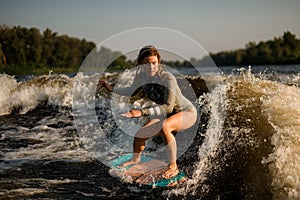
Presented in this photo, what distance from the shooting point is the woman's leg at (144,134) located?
14.5 feet

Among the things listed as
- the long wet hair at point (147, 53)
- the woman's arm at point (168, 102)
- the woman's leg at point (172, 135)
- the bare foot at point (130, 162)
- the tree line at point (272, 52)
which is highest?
the tree line at point (272, 52)

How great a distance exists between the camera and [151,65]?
179 inches

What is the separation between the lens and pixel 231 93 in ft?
20.8

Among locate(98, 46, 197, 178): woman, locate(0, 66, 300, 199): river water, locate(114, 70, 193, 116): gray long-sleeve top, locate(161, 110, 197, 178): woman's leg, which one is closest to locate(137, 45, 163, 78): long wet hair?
locate(98, 46, 197, 178): woman

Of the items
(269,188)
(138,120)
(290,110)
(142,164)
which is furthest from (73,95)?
(269,188)

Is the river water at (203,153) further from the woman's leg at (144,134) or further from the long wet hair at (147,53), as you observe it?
the long wet hair at (147,53)

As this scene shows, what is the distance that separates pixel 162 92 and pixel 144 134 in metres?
0.65

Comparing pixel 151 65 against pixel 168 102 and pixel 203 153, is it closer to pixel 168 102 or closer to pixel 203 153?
pixel 168 102

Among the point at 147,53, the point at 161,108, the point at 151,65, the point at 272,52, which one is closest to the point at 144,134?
the point at 161,108

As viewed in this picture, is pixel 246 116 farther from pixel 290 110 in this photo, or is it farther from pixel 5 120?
pixel 5 120

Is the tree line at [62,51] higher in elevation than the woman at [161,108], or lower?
higher

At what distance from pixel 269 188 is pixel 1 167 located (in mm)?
3926

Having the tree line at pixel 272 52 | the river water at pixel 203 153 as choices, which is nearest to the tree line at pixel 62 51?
the tree line at pixel 272 52

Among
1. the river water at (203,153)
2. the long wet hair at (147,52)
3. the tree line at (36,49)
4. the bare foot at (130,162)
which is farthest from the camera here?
the tree line at (36,49)
